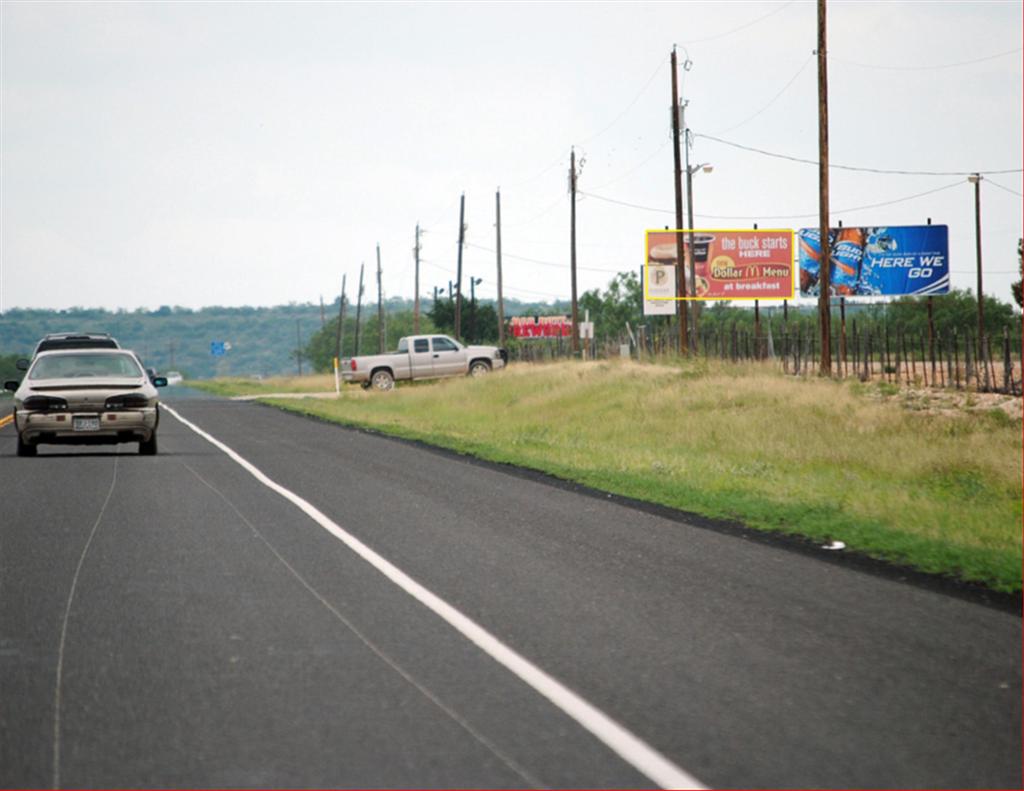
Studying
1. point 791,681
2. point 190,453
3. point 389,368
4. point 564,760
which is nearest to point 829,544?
point 791,681

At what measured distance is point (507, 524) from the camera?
1285cm

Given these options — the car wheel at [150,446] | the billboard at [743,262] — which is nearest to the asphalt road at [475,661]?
the car wheel at [150,446]

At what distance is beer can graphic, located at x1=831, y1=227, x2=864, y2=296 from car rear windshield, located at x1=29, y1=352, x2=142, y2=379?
38068 millimetres

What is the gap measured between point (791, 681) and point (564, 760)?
5.52 feet

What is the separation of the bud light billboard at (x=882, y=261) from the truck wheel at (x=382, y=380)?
54.5 ft

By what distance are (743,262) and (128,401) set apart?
121ft

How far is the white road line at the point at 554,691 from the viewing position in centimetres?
517

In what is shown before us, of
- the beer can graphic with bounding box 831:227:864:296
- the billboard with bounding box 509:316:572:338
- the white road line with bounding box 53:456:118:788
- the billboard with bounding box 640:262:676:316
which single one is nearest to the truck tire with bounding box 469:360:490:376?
the billboard with bounding box 640:262:676:316

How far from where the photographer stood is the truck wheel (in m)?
Answer: 52.5

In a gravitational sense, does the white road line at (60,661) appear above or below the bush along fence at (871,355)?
below

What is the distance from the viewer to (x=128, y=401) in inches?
859

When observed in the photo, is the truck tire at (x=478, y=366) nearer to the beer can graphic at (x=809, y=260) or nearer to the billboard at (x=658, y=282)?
the billboard at (x=658, y=282)

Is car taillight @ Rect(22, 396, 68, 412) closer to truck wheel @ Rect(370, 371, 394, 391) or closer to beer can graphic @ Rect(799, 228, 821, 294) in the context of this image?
truck wheel @ Rect(370, 371, 394, 391)

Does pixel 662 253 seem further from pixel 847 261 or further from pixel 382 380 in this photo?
pixel 382 380
